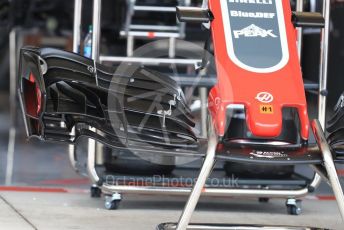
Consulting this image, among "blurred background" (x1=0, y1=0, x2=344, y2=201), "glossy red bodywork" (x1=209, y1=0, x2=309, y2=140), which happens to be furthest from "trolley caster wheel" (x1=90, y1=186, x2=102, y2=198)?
"glossy red bodywork" (x1=209, y1=0, x2=309, y2=140)

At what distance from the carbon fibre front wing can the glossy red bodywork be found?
30 cm

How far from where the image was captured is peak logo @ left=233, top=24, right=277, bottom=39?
5.17m

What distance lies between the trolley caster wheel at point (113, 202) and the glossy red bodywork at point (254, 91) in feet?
5.26

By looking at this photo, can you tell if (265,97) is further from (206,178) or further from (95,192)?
(95,192)

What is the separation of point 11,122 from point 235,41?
6414 millimetres

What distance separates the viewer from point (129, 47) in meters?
8.59

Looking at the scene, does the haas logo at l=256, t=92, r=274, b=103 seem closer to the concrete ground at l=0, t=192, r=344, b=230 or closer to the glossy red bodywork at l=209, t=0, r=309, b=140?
the glossy red bodywork at l=209, t=0, r=309, b=140

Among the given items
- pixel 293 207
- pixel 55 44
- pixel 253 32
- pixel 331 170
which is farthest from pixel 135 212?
pixel 55 44

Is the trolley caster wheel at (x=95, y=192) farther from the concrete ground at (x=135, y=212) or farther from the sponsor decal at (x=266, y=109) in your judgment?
the sponsor decal at (x=266, y=109)

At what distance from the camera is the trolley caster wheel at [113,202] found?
6.53 meters

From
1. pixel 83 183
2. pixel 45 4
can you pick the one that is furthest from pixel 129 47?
pixel 45 4

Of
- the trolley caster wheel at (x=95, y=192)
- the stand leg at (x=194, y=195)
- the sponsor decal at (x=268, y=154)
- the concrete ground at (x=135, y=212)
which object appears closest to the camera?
the stand leg at (x=194, y=195)

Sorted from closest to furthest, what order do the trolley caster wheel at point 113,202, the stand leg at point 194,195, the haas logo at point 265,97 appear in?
the stand leg at point 194,195 < the haas logo at point 265,97 < the trolley caster wheel at point 113,202

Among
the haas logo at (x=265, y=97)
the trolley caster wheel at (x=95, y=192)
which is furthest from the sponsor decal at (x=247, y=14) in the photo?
the trolley caster wheel at (x=95, y=192)
